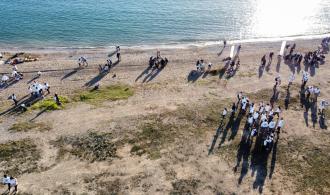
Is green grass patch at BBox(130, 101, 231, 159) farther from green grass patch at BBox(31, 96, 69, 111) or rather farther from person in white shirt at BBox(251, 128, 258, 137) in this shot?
green grass patch at BBox(31, 96, 69, 111)

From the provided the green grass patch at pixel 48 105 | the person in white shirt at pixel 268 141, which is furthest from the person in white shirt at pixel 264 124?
Answer: the green grass patch at pixel 48 105

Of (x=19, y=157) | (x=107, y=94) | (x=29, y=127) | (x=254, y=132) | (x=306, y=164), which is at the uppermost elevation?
(x=107, y=94)

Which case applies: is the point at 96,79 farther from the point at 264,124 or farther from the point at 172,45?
the point at 172,45

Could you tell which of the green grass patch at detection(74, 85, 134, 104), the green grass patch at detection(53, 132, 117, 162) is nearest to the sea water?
→ the green grass patch at detection(74, 85, 134, 104)

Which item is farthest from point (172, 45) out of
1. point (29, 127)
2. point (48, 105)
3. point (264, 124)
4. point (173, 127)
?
point (29, 127)

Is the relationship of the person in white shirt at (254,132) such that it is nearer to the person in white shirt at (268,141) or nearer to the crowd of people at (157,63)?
the person in white shirt at (268,141)

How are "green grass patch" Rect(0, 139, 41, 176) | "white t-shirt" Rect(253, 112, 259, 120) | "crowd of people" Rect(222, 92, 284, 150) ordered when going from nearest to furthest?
"green grass patch" Rect(0, 139, 41, 176), "crowd of people" Rect(222, 92, 284, 150), "white t-shirt" Rect(253, 112, 259, 120)
